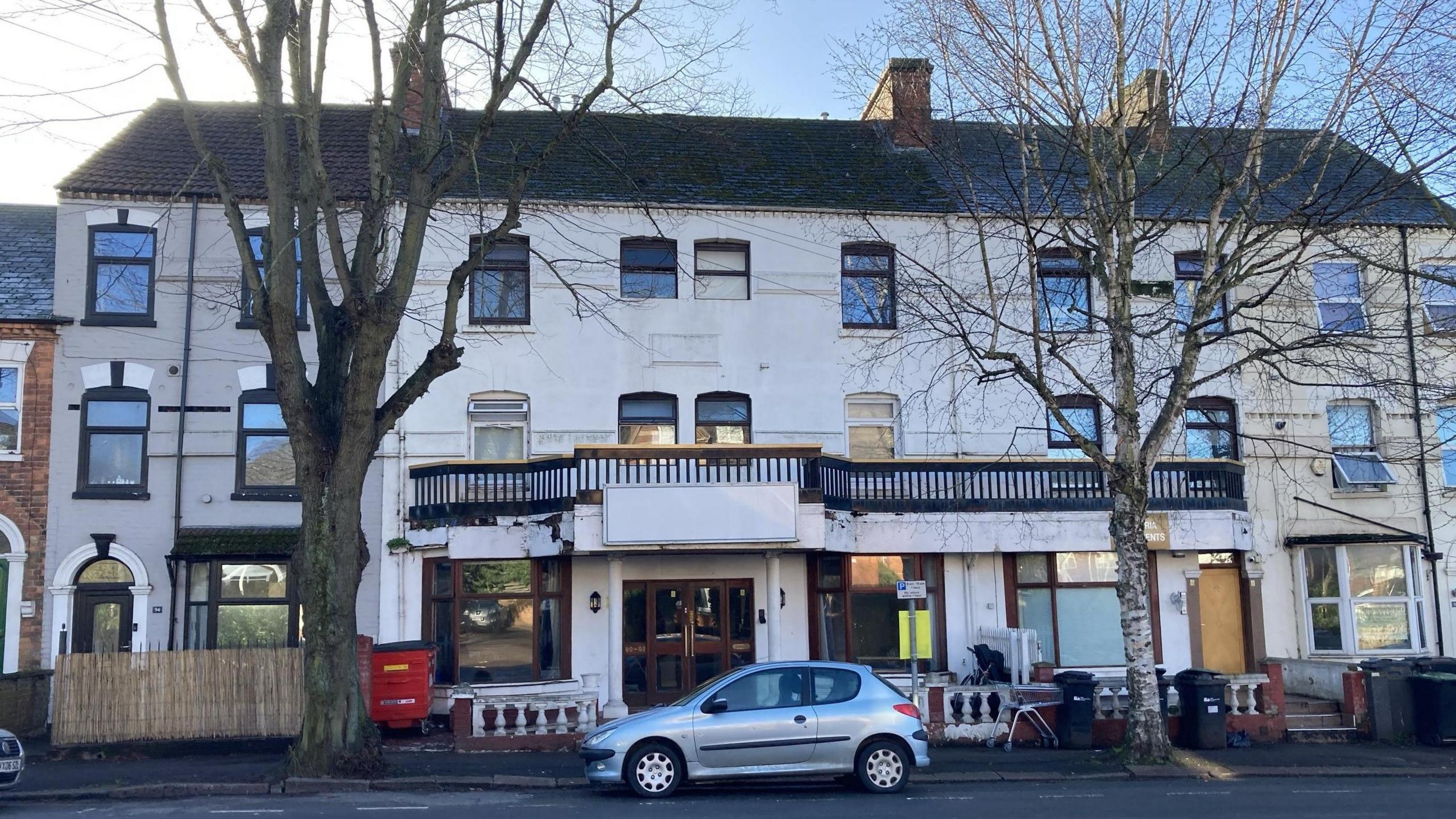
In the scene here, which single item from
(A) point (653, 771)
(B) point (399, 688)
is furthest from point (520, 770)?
(B) point (399, 688)

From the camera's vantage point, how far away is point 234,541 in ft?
66.5

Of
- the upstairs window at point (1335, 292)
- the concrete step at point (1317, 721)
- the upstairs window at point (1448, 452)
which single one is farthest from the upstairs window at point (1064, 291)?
the concrete step at point (1317, 721)

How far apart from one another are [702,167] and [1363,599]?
580 inches

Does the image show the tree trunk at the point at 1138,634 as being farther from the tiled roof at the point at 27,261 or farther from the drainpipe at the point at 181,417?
the tiled roof at the point at 27,261

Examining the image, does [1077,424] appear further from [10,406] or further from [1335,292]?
[10,406]

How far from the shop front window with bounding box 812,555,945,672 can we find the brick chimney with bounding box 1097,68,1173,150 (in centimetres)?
840

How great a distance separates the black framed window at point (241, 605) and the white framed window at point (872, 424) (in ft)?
33.4

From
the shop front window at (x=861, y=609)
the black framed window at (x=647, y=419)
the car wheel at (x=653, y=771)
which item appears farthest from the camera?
the black framed window at (x=647, y=419)

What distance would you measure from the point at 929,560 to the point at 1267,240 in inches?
317

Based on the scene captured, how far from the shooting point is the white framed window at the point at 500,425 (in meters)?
21.6

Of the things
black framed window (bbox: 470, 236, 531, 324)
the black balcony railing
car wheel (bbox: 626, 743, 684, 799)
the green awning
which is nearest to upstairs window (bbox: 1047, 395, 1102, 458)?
the black balcony railing

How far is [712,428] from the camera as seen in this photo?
22.1 metres

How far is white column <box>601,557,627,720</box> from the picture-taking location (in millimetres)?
18781

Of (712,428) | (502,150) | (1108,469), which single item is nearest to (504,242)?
(502,150)
